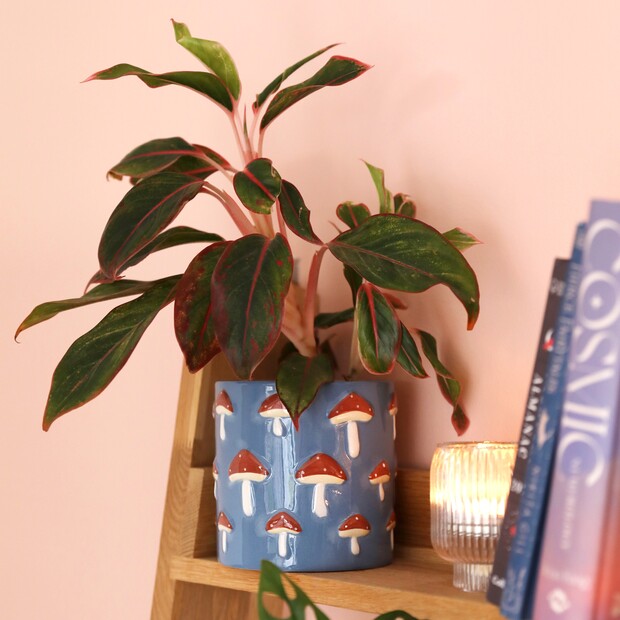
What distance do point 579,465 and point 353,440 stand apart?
1.11 feet

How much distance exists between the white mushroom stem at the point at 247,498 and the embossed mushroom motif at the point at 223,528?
0.02 meters

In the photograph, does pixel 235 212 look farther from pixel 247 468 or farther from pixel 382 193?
pixel 247 468

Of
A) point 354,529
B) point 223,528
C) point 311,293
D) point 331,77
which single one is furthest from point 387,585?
point 331,77

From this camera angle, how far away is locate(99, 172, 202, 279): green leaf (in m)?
0.76

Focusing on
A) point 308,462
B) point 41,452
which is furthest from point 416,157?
point 41,452

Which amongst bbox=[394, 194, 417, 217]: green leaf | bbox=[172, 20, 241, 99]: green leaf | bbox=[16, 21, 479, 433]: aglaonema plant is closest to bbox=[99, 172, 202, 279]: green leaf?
bbox=[16, 21, 479, 433]: aglaonema plant

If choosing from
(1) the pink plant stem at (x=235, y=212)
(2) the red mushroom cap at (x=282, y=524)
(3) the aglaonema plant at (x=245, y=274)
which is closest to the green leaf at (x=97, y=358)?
(3) the aglaonema plant at (x=245, y=274)

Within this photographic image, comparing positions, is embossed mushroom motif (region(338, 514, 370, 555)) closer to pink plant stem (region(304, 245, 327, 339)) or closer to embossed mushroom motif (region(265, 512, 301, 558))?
embossed mushroom motif (region(265, 512, 301, 558))

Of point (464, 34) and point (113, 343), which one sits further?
point (464, 34)

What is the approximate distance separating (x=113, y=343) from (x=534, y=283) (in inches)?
16.4

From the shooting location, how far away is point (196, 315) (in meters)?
0.78

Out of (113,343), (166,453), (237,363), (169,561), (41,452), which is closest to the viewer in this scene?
(237,363)

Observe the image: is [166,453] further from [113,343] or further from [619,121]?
[619,121]

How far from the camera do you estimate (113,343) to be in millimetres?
812
